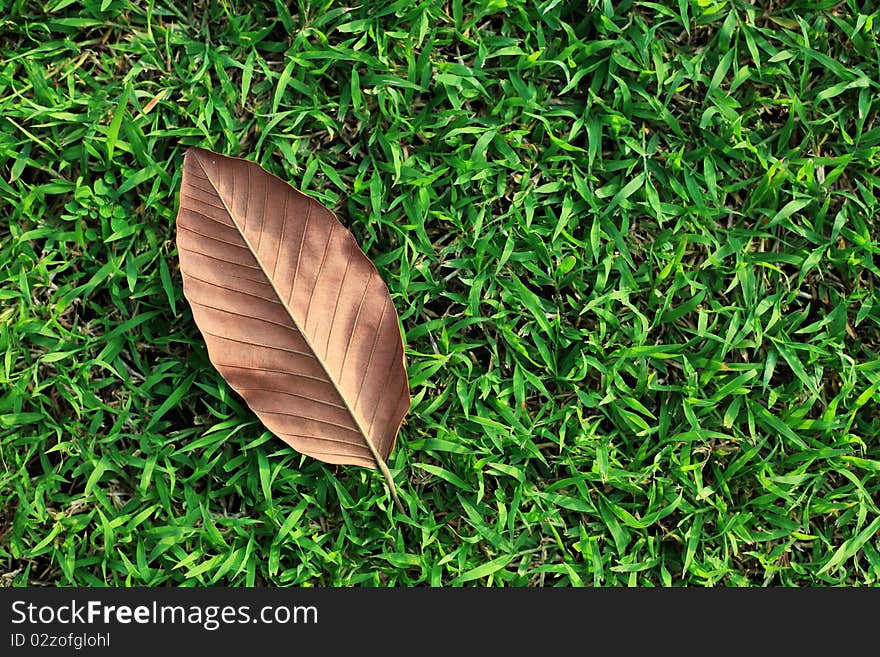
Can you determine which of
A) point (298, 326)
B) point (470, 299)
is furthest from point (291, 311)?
point (470, 299)

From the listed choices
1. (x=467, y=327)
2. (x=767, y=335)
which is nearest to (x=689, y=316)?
(x=767, y=335)

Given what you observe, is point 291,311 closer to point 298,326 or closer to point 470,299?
point 298,326

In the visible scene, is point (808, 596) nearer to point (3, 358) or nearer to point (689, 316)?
point (689, 316)
